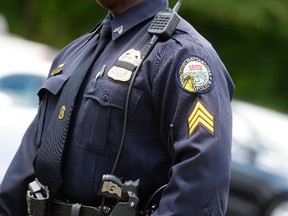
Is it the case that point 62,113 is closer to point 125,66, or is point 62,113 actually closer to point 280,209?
point 125,66

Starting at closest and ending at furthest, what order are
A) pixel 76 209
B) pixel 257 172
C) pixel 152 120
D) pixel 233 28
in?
1. pixel 152 120
2. pixel 76 209
3. pixel 257 172
4. pixel 233 28

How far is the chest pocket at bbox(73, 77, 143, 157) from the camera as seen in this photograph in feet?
9.39

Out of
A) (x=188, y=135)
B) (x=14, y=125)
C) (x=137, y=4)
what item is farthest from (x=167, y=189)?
(x=14, y=125)

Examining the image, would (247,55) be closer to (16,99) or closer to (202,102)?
(16,99)

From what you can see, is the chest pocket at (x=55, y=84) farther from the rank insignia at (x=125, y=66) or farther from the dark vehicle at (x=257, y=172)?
the dark vehicle at (x=257, y=172)

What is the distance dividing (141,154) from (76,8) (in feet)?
42.6

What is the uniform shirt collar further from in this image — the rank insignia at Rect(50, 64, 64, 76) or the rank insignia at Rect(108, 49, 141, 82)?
the rank insignia at Rect(50, 64, 64, 76)

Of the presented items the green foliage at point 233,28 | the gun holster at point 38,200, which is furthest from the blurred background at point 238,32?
the gun holster at point 38,200

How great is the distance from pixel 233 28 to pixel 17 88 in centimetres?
951

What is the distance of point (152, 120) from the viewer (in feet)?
9.36

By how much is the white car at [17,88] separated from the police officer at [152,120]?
350 centimetres

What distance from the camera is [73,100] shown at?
300 cm

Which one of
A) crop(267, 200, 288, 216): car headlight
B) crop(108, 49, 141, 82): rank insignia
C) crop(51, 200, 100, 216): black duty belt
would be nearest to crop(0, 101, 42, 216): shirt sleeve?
crop(51, 200, 100, 216): black duty belt

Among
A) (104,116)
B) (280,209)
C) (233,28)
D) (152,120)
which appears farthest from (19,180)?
(233,28)
